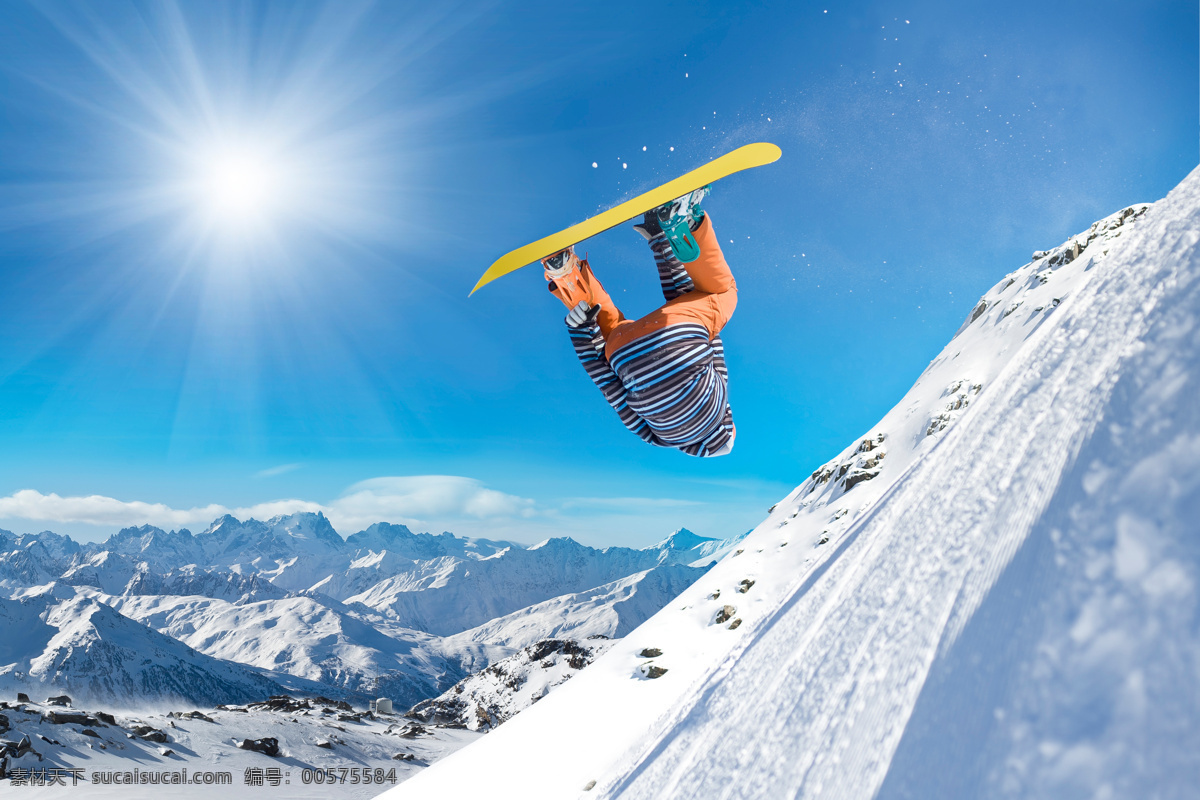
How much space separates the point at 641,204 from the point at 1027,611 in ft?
11.7

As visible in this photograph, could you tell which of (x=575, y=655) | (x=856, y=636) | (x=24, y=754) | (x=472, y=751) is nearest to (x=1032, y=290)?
(x=472, y=751)

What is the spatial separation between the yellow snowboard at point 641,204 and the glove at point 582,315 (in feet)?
1.53

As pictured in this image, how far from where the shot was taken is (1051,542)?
3.29ft

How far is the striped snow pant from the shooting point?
12.6ft

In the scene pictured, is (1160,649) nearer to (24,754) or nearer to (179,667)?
(24,754)

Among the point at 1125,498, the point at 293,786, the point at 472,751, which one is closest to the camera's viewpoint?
the point at 1125,498

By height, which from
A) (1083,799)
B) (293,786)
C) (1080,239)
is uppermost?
(1080,239)

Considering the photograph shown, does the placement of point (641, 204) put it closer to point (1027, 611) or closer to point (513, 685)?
point (1027, 611)

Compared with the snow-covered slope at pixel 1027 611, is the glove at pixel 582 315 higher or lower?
higher

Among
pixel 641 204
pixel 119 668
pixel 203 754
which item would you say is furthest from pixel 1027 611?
pixel 119 668

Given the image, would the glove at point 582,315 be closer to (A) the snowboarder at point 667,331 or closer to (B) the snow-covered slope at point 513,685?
(A) the snowboarder at point 667,331

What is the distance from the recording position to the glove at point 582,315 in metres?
4.16

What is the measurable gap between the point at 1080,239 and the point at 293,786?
52.2 metres

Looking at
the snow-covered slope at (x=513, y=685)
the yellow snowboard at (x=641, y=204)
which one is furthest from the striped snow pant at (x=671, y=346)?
the snow-covered slope at (x=513, y=685)
